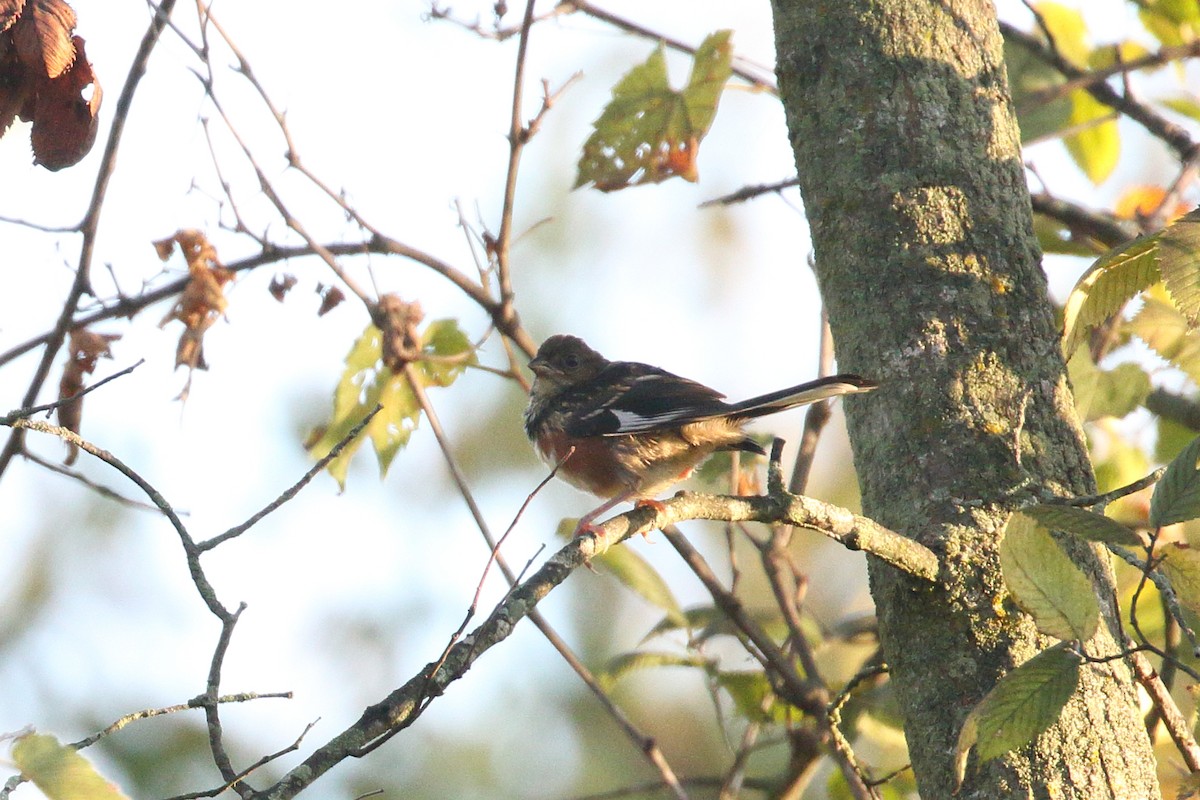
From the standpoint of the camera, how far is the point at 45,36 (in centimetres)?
197

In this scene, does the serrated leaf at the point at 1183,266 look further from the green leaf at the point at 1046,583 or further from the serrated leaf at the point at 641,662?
the serrated leaf at the point at 641,662

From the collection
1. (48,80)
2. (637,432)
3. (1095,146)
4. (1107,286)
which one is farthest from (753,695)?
(48,80)

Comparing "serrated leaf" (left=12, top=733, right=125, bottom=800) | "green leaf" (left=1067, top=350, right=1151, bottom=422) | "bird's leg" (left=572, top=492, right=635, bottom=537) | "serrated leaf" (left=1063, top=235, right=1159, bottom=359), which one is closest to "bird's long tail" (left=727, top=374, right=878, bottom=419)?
"serrated leaf" (left=1063, top=235, right=1159, bottom=359)

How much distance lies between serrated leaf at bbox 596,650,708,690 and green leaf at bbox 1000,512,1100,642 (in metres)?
1.81

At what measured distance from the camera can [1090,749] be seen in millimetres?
1970

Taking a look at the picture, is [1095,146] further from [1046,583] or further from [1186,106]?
[1046,583]

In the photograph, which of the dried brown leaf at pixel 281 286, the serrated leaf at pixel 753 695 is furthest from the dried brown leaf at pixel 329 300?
the serrated leaf at pixel 753 695

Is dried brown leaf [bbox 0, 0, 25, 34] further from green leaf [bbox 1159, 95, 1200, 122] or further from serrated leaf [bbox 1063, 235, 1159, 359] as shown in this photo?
green leaf [bbox 1159, 95, 1200, 122]

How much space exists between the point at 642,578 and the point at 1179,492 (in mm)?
1772

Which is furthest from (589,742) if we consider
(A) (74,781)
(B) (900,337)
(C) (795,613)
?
(A) (74,781)

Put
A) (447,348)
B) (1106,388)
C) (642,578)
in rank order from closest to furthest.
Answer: (1106,388) < (642,578) < (447,348)

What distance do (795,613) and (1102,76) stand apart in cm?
190

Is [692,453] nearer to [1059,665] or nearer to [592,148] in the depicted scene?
[592,148]

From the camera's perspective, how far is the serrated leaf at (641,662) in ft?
11.2
